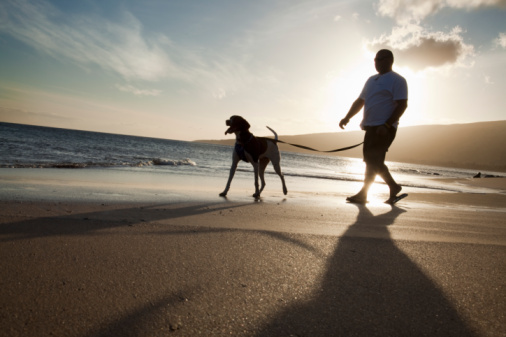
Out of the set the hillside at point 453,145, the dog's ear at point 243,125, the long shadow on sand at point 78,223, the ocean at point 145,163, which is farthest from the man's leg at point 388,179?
the hillside at point 453,145

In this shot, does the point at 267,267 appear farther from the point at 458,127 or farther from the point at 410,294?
the point at 458,127

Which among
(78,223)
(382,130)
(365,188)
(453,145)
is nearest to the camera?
(78,223)

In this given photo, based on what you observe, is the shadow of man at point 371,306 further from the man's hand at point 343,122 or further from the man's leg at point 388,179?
the man's hand at point 343,122

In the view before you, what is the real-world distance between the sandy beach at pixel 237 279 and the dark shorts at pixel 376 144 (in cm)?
249

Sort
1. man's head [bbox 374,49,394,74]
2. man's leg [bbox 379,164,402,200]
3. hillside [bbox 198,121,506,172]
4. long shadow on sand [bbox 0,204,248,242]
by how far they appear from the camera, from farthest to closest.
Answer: hillside [bbox 198,121,506,172] → man's leg [bbox 379,164,402,200] → man's head [bbox 374,49,394,74] → long shadow on sand [bbox 0,204,248,242]

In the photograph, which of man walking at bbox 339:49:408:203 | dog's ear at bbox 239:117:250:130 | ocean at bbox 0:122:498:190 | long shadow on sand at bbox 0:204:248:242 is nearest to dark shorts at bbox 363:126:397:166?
man walking at bbox 339:49:408:203

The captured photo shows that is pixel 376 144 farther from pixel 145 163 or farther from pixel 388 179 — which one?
pixel 145 163

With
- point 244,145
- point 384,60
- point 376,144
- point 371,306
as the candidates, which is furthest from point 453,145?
point 371,306

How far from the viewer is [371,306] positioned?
130cm

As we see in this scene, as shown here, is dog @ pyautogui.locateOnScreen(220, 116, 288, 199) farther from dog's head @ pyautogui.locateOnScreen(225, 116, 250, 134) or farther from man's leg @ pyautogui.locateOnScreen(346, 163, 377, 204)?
man's leg @ pyautogui.locateOnScreen(346, 163, 377, 204)

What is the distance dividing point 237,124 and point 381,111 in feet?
8.21

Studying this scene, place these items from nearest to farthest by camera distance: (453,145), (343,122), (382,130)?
1. (382,130)
2. (343,122)
3. (453,145)

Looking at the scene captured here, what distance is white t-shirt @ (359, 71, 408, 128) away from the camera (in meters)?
5.02

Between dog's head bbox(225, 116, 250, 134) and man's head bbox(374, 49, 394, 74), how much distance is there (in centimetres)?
248
